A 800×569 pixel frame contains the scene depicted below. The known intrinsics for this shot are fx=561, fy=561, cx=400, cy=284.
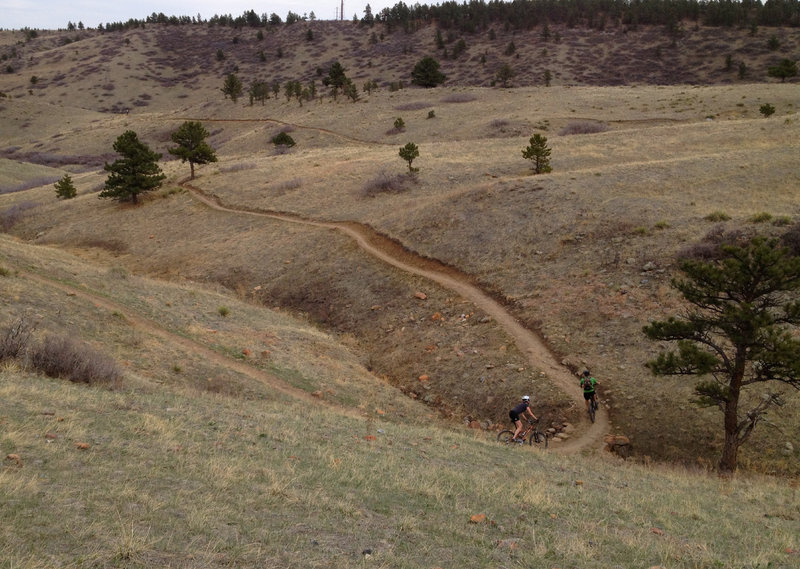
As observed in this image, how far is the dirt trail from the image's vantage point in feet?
56.2

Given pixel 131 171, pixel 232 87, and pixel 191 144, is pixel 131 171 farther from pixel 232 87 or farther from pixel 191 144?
pixel 232 87

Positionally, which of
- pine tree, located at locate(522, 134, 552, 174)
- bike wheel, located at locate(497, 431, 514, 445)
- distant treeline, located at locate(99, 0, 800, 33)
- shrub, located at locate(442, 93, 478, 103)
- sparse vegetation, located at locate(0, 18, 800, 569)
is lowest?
bike wheel, located at locate(497, 431, 514, 445)

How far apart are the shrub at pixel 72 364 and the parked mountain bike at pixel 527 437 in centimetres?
1030

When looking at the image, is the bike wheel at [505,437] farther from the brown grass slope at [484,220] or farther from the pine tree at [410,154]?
the pine tree at [410,154]

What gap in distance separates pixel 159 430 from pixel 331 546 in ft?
16.0

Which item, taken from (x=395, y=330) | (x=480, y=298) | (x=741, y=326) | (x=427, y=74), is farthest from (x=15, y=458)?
(x=427, y=74)

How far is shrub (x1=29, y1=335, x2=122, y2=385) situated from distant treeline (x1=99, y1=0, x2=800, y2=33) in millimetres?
113946

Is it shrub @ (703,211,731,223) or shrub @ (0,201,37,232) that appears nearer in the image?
shrub @ (703,211,731,223)

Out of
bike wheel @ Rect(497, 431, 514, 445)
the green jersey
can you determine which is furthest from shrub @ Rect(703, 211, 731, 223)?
bike wheel @ Rect(497, 431, 514, 445)

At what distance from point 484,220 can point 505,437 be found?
1615cm

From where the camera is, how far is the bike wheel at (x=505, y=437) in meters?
15.7

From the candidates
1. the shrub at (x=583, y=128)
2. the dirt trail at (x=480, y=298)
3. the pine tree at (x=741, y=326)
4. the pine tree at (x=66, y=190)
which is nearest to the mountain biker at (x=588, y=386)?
the dirt trail at (x=480, y=298)

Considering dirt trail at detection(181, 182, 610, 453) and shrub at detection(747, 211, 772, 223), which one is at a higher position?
shrub at detection(747, 211, 772, 223)

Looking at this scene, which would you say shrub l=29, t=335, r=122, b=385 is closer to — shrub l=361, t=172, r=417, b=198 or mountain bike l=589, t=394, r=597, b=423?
mountain bike l=589, t=394, r=597, b=423
